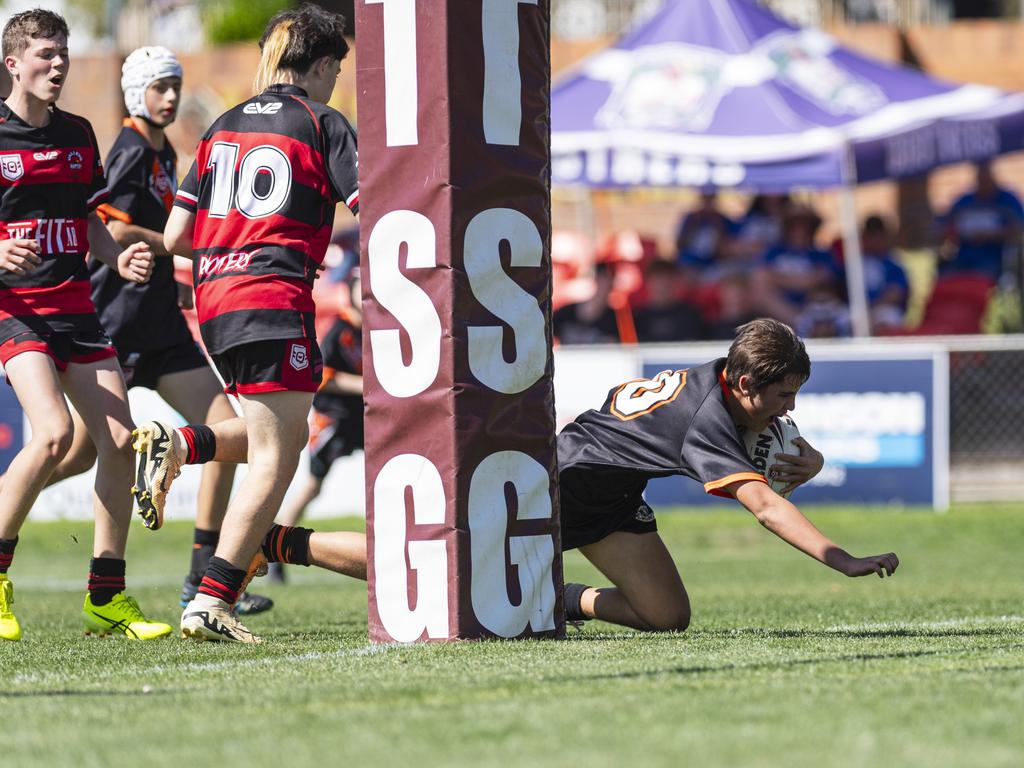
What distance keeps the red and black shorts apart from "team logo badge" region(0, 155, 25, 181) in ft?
1.87

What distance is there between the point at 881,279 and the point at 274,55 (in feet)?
36.4

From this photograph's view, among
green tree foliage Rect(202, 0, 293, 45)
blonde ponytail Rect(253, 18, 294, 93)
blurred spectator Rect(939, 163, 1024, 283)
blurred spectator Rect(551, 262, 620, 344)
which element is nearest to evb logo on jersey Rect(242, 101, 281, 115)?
blonde ponytail Rect(253, 18, 294, 93)

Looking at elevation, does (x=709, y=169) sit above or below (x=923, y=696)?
above

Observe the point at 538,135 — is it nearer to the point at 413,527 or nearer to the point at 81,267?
the point at 413,527

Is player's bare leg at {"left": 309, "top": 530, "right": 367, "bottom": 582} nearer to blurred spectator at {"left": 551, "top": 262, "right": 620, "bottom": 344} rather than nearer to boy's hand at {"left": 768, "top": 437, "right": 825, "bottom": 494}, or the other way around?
boy's hand at {"left": 768, "top": 437, "right": 825, "bottom": 494}

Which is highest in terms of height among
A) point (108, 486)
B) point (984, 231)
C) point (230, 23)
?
point (230, 23)

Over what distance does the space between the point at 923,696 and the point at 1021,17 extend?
25.6 m

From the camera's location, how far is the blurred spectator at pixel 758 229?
16078mm

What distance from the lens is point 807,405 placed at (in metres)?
13.3

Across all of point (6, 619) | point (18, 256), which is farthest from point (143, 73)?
point (6, 619)

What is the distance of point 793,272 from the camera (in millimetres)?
15781

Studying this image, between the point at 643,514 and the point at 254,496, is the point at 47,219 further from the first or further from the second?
the point at 643,514

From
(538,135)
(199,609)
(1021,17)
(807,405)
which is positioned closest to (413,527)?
(199,609)

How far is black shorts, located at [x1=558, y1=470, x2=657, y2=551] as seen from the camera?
6.02 m
